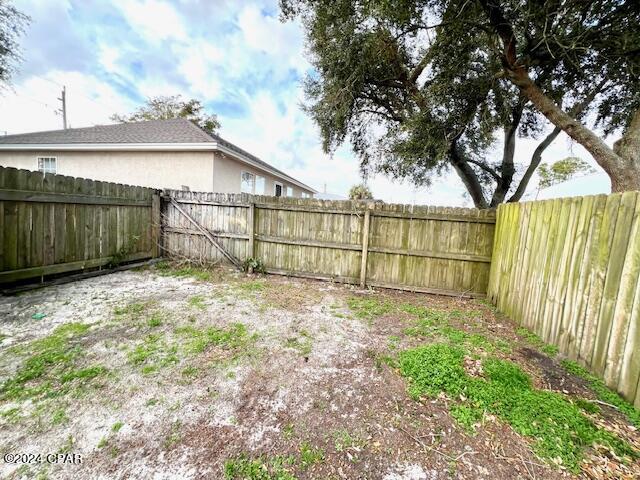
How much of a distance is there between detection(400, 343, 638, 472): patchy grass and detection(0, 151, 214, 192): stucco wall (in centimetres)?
840

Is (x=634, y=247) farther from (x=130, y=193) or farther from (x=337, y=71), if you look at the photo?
(x=130, y=193)

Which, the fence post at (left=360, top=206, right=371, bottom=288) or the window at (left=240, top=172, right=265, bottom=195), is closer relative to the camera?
the fence post at (left=360, top=206, right=371, bottom=288)

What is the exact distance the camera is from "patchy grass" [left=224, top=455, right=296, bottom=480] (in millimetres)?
1538

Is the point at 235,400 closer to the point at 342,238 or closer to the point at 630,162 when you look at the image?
the point at 342,238

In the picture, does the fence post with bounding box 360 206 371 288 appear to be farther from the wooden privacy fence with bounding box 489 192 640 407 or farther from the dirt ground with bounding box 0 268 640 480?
the wooden privacy fence with bounding box 489 192 640 407

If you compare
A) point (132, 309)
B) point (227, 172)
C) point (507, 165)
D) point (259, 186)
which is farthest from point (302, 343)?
point (259, 186)

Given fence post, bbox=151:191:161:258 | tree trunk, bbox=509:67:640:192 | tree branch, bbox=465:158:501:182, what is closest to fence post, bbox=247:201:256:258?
fence post, bbox=151:191:161:258

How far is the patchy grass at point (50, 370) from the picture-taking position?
2.17 meters

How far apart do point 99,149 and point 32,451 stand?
11137 mm

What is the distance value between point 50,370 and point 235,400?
A: 1817 mm

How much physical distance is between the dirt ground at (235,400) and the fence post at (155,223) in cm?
291

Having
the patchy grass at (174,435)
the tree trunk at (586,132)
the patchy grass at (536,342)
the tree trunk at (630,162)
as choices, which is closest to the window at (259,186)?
the tree trunk at (586,132)

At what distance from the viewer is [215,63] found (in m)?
10.6

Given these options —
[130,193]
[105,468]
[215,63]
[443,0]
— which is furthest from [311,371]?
[215,63]
